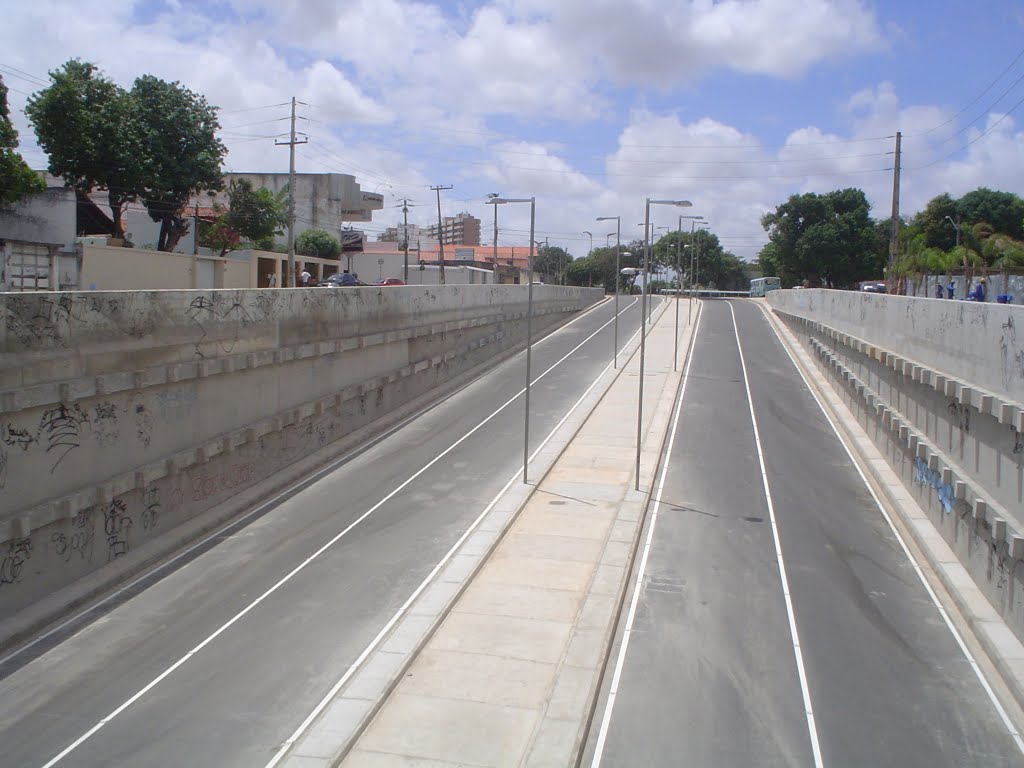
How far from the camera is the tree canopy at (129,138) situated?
42.4 m

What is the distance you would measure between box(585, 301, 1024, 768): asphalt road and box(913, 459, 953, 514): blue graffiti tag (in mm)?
1355

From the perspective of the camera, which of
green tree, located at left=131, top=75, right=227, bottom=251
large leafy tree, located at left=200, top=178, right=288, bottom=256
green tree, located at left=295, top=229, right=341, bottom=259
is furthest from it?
green tree, located at left=295, top=229, right=341, bottom=259

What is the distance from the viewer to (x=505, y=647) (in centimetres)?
1389

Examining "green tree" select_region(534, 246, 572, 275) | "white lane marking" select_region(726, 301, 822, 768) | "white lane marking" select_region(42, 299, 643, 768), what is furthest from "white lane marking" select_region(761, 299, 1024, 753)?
"green tree" select_region(534, 246, 572, 275)

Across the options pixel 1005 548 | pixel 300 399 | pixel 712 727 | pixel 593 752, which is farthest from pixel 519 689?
pixel 300 399

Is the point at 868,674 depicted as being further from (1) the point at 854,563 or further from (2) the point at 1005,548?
Result: (1) the point at 854,563

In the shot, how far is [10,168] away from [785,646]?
31247 millimetres

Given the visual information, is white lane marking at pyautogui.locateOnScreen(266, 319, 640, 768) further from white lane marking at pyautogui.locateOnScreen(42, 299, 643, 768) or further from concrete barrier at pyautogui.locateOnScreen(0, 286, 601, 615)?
concrete barrier at pyautogui.locateOnScreen(0, 286, 601, 615)

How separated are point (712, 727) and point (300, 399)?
17132 millimetres

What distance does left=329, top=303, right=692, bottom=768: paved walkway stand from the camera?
10.9 m

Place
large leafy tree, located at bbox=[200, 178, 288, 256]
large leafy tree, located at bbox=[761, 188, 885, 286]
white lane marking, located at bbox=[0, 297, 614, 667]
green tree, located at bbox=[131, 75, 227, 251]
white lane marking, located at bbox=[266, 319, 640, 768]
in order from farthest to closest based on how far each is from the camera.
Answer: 1. large leafy tree, located at bbox=[761, 188, 885, 286]
2. large leafy tree, located at bbox=[200, 178, 288, 256]
3. green tree, located at bbox=[131, 75, 227, 251]
4. white lane marking, located at bbox=[0, 297, 614, 667]
5. white lane marking, located at bbox=[266, 319, 640, 768]

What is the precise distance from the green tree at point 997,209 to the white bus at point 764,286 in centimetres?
2087

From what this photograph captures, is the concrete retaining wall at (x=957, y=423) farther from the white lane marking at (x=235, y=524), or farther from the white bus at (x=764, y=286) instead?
the white bus at (x=764, y=286)

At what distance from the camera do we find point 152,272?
3553 centimetres
